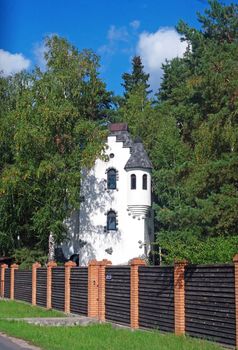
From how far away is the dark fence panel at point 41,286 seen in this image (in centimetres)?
2617

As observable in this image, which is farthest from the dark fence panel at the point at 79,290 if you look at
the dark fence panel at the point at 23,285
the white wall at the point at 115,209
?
the white wall at the point at 115,209

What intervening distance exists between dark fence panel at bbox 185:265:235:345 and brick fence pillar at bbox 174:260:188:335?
0.42 ft

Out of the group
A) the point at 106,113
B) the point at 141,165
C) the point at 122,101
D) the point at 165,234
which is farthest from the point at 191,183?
the point at 122,101

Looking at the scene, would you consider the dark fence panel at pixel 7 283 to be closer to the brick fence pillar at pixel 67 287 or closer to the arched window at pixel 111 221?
the brick fence pillar at pixel 67 287

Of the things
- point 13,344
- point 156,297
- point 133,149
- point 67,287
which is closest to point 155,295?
point 156,297

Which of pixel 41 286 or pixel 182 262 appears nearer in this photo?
pixel 182 262

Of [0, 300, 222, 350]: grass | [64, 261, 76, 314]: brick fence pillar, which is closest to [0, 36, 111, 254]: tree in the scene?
[64, 261, 76, 314]: brick fence pillar

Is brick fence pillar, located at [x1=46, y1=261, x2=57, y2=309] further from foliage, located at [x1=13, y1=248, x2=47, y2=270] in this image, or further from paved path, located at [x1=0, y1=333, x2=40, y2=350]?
foliage, located at [x1=13, y1=248, x2=47, y2=270]

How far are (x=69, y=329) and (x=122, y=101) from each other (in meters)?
50.7

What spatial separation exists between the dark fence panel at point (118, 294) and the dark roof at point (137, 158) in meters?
24.4

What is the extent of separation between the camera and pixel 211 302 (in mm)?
13188

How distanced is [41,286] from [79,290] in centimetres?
535

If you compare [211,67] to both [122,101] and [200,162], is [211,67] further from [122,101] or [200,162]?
[122,101]

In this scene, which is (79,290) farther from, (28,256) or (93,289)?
(28,256)
